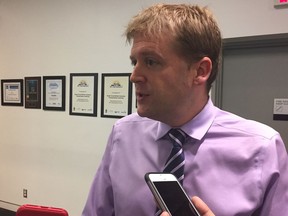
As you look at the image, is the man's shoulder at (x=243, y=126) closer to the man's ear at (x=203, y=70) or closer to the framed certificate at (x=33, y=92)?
the man's ear at (x=203, y=70)

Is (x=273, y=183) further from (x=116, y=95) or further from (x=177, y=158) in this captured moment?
(x=116, y=95)

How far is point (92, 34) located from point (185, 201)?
274 cm

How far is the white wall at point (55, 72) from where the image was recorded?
3086 millimetres

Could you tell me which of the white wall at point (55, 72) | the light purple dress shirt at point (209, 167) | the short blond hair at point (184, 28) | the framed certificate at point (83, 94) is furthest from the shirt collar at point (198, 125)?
the framed certificate at point (83, 94)

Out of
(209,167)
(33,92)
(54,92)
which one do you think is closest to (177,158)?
(209,167)

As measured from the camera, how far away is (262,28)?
2.23 meters

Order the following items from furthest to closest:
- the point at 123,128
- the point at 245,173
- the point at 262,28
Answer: the point at 262,28
the point at 123,128
the point at 245,173

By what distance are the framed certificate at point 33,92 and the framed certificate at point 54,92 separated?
0.11 m

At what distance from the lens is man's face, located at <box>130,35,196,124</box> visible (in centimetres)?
84

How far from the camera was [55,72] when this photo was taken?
3.44 m

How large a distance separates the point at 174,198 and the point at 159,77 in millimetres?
341

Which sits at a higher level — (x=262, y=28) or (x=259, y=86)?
(x=262, y=28)

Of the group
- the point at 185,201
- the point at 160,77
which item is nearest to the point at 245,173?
the point at 185,201

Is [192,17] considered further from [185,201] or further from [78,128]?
[78,128]
